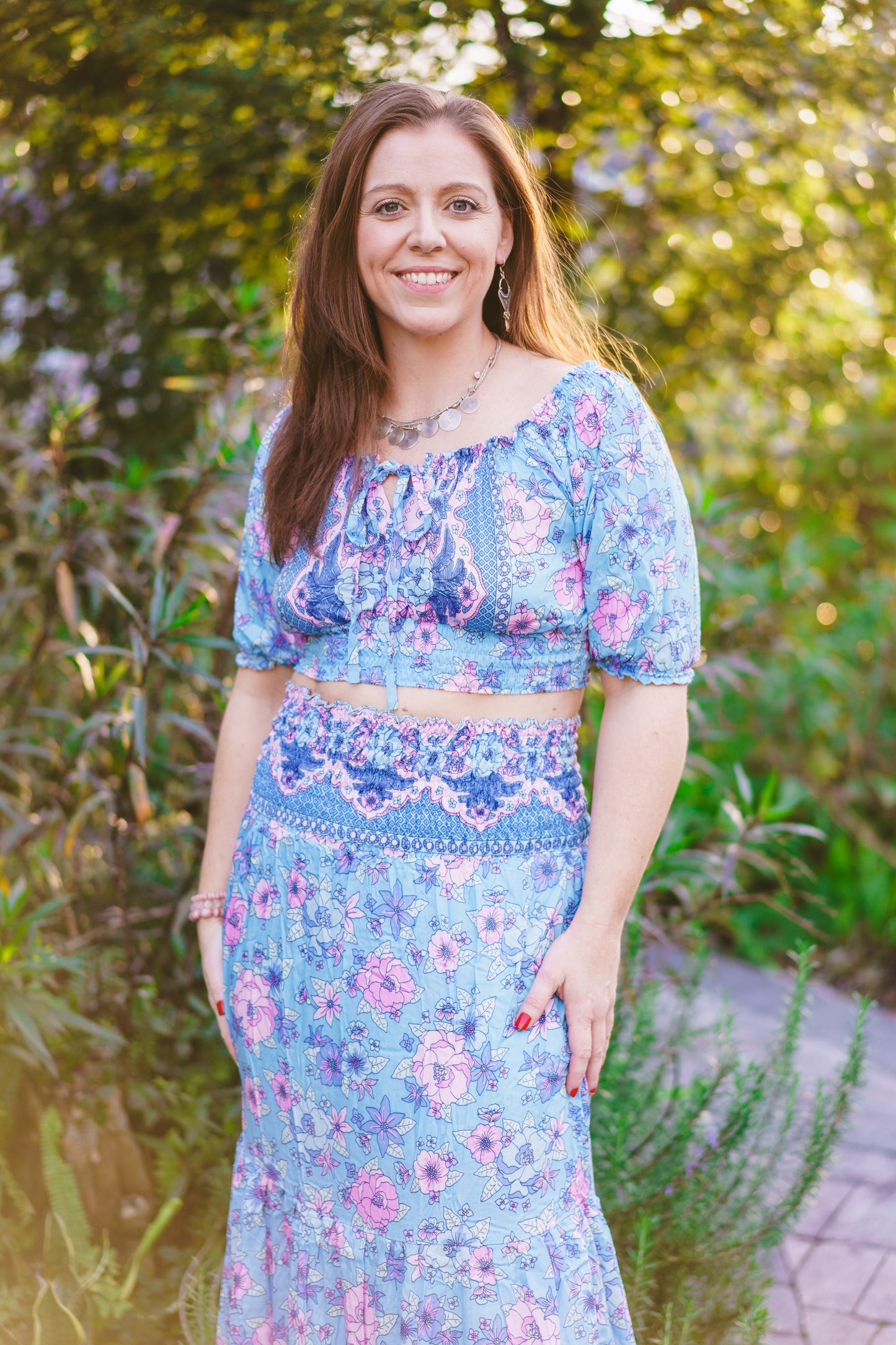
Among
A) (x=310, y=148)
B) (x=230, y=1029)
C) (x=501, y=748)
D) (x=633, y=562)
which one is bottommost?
(x=230, y=1029)

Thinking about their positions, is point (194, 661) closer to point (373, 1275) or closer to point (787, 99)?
point (373, 1275)

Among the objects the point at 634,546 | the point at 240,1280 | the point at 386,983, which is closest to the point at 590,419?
the point at 634,546

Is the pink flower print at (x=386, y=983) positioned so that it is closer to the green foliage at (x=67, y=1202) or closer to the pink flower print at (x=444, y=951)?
the pink flower print at (x=444, y=951)

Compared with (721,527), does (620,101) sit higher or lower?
higher

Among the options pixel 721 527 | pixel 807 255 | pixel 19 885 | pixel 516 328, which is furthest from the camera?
pixel 807 255

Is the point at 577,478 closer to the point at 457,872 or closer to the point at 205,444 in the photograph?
the point at 457,872

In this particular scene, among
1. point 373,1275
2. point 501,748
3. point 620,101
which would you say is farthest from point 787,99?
point 373,1275

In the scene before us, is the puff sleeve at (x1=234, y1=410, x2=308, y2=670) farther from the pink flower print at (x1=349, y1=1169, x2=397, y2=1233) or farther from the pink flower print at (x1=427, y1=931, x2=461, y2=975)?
the pink flower print at (x1=349, y1=1169, x2=397, y2=1233)

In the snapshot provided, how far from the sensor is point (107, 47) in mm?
2539

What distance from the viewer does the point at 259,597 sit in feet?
5.63

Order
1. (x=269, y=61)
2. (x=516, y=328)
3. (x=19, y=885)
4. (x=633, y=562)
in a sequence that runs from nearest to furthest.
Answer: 1. (x=633, y=562)
2. (x=516, y=328)
3. (x=19, y=885)
4. (x=269, y=61)

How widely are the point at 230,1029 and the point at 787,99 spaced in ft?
7.93

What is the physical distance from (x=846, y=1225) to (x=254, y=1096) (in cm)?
154

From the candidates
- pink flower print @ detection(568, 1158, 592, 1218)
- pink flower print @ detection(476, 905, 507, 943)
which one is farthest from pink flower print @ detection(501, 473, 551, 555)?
pink flower print @ detection(568, 1158, 592, 1218)
